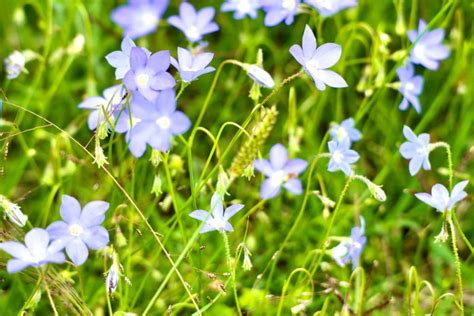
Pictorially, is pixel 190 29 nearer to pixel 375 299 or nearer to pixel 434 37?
pixel 434 37

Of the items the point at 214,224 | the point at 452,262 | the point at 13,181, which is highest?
the point at 214,224

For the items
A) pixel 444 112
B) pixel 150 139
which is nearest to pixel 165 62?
pixel 150 139

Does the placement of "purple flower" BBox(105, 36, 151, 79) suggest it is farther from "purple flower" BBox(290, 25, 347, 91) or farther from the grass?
"purple flower" BBox(290, 25, 347, 91)

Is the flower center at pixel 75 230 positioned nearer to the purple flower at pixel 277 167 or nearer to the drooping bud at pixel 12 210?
the drooping bud at pixel 12 210

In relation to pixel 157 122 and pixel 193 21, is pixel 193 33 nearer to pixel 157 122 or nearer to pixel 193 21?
pixel 193 21

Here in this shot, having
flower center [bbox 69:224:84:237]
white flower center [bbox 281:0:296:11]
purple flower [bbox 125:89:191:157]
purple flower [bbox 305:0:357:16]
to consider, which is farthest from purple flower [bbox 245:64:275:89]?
flower center [bbox 69:224:84:237]
